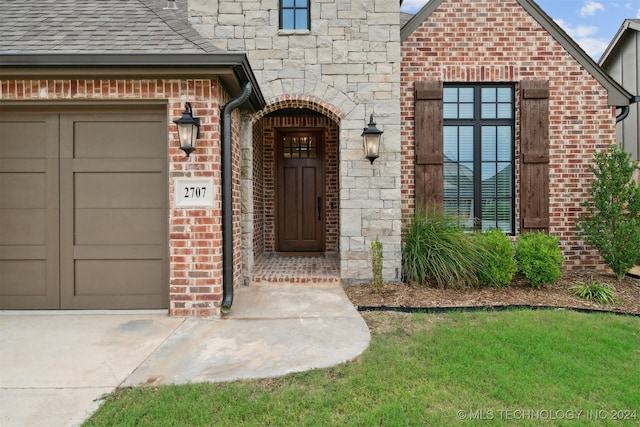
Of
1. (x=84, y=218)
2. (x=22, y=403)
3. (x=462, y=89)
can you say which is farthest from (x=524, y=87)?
(x=22, y=403)

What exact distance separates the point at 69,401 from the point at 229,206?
216 centimetres

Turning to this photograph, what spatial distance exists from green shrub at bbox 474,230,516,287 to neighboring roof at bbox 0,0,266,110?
3659mm

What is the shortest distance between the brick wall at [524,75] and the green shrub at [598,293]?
4.40 ft

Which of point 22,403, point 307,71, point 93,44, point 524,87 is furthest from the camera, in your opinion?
point 524,87

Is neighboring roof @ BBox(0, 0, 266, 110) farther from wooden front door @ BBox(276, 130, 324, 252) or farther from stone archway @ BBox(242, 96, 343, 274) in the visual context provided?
wooden front door @ BBox(276, 130, 324, 252)

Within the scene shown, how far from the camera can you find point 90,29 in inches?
150

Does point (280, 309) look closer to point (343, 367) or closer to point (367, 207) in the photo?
point (343, 367)

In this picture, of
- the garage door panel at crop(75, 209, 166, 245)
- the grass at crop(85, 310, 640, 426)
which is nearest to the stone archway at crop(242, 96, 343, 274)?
the garage door panel at crop(75, 209, 166, 245)

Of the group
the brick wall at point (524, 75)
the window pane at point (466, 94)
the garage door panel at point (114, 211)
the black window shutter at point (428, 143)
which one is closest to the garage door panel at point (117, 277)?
the garage door panel at point (114, 211)

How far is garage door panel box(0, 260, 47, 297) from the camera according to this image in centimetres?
374

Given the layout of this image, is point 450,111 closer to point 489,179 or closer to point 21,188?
point 489,179

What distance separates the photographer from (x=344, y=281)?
485 cm

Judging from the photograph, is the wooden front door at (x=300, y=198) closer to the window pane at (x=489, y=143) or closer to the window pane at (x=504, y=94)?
the window pane at (x=489, y=143)

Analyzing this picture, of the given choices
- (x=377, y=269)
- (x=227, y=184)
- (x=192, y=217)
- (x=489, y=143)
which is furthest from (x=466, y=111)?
(x=192, y=217)
